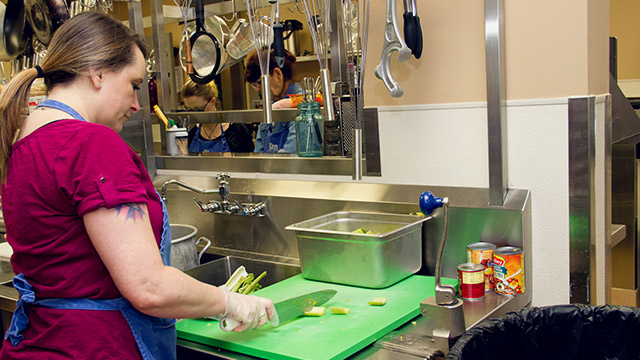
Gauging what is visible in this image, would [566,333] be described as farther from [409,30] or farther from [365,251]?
[409,30]

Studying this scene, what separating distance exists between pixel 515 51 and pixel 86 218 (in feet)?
3.53

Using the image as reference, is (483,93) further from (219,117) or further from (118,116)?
(219,117)

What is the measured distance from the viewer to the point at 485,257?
4.71 ft

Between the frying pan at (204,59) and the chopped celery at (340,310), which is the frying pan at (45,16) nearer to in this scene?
the frying pan at (204,59)

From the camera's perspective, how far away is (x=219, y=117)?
92.8 inches

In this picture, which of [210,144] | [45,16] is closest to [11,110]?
[45,16]

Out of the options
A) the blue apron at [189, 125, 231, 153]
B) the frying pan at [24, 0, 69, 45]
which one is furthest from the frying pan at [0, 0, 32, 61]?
the blue apron at [189, 125, 231, 153]

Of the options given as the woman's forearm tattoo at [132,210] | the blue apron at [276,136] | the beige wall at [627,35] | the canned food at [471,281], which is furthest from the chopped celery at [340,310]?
the beige wall at [627,35]

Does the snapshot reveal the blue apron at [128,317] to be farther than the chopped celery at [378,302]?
No

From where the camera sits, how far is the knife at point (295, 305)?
128 centimetres

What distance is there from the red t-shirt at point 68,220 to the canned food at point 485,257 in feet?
2.53

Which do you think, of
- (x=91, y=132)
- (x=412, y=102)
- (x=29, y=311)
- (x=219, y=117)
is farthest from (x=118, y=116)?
(x=219, y=117)

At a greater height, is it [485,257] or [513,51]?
[513,51]

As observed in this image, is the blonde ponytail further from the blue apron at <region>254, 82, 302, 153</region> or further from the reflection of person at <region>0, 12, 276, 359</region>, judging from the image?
the blue apron at <region>254, 82, 302, 153</region>
